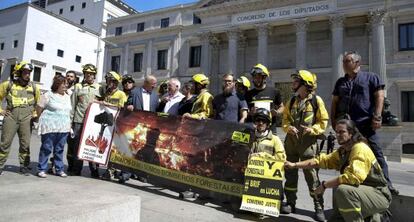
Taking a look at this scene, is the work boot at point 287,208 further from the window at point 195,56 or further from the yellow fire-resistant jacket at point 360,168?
the window at point 195,56

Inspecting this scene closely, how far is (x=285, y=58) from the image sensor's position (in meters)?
30.0

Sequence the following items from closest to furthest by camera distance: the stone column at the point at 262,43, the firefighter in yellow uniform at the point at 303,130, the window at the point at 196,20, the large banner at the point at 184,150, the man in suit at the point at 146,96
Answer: the firefighter in yellow uniform at the point at 303,130, the large banner at the point at 184,150, the man in suit at the point at 146,96, the stone column at the point at 262,43, the window at the point at 196,20

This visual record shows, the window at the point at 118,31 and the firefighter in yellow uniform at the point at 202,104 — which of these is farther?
the window at the point at 118,31

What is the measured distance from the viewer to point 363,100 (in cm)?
448

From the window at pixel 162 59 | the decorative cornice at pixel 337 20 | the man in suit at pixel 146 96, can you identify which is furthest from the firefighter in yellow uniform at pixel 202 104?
the window at pixel 162 59

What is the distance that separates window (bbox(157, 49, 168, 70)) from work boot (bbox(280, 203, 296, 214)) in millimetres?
32733

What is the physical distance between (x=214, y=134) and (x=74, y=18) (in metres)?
61.7

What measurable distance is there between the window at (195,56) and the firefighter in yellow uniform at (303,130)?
1162 inches

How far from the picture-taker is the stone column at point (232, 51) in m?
29.9

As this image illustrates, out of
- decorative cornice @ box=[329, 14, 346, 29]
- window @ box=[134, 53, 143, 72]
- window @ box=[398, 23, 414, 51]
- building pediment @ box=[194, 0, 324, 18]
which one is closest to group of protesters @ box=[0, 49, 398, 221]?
decorative cornice @ box=[329, 14, 346, 29]

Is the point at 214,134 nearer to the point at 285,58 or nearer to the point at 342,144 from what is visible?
the point at 342,144

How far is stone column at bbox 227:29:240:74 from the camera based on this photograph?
29891 mm

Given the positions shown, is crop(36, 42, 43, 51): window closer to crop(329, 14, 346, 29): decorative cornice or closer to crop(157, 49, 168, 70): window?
crop(157, 49, 168, 70): window

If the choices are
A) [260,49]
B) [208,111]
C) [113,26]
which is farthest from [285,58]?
[208,111]
